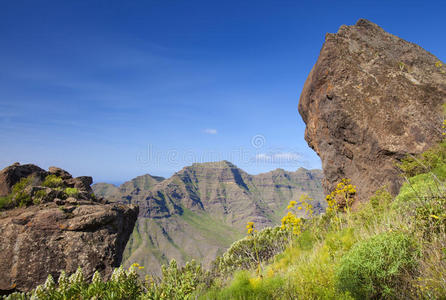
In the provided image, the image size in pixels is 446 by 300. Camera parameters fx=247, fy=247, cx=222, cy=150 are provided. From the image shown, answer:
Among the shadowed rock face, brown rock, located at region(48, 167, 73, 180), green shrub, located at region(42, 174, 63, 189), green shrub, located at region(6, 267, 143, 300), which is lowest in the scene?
green shrub, located at region(6, 267, 143, 300)

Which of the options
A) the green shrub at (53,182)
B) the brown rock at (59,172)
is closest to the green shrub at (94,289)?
the green shrub at (53,182)

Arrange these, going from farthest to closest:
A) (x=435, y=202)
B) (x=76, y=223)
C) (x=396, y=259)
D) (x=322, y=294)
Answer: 1. (x=76, y=223)
2. (x=435, y=202)
3. (x=322, y=294)
4. (x=396, y=259)

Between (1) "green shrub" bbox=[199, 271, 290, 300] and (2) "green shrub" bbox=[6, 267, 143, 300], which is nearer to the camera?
(2) "green shrub" bbox=[6, 267, 143, 300]

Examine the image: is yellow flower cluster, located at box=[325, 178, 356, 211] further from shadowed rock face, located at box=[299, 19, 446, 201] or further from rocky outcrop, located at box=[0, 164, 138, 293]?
rocky outcrop, located at box=[0, 164, 138, 293]

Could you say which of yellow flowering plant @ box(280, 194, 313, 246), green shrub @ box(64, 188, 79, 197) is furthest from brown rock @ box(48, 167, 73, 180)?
yellow flowering plant @ box(280, 194, 313, 246)

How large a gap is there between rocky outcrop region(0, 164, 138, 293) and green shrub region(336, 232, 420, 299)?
8452 mm

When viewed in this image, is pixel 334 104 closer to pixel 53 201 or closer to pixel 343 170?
pixel 343 170

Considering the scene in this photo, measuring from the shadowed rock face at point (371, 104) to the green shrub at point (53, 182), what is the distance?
1632 centimetres

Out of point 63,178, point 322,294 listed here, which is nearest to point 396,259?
point 322,294

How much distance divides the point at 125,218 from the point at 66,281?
7701 millimetres

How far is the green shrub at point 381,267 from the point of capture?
11.5ft

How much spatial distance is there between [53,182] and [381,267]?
16.1 meters

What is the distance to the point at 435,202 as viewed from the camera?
13.5 ft

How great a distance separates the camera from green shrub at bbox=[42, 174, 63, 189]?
1412cm
